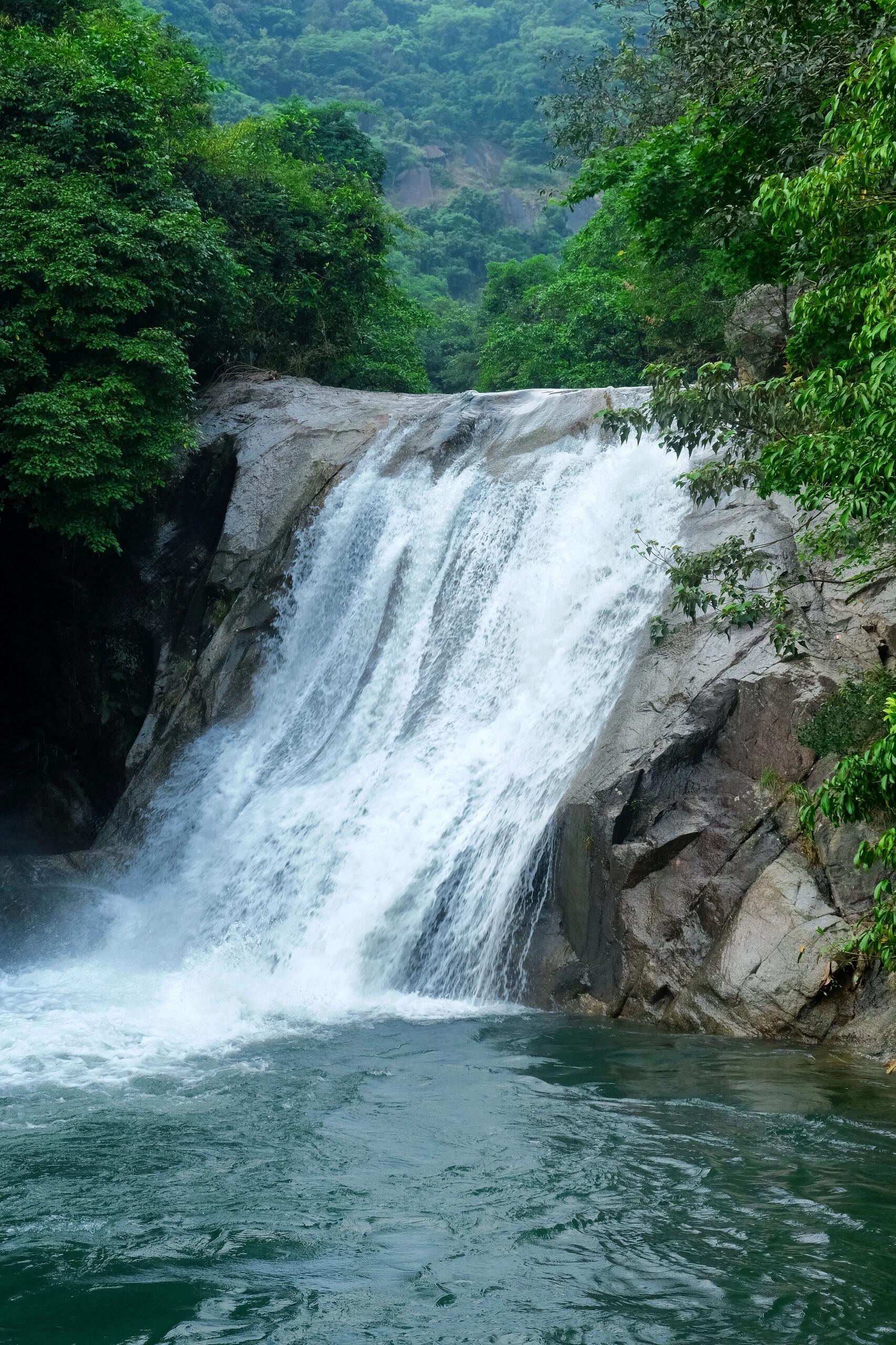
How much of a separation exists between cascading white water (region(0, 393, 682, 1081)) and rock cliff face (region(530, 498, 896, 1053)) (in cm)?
68

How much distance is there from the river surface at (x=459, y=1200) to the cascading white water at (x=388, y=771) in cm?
185

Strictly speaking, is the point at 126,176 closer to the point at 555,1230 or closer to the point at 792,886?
the point at 792,886

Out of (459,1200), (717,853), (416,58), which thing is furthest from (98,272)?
(416,58)

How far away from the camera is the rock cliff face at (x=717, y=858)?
10.1m

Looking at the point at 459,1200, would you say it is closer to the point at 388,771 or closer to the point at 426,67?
the point at 388,771

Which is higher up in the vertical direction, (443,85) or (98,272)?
(443,85)

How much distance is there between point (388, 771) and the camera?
46.9 ft

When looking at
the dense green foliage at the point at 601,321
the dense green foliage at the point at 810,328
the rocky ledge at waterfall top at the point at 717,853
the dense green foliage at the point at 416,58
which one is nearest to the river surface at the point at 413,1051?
the rocky ledge at waterfall top at the point at 717,853

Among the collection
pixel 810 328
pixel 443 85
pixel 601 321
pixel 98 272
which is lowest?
pixel 810 328

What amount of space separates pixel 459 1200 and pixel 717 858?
515 centimetres

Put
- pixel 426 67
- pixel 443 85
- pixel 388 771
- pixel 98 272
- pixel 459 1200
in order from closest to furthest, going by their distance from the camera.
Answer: pixel 459 1200 < pixel 388 771 < pixel 98 272 < pixel 443 85 < pixel 426 67

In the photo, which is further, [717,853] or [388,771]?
[388,771]

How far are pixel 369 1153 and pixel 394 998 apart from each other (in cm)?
433

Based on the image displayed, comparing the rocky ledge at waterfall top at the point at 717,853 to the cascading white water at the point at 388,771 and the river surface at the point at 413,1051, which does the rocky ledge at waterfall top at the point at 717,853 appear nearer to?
the river surface at the point at 413,1051
